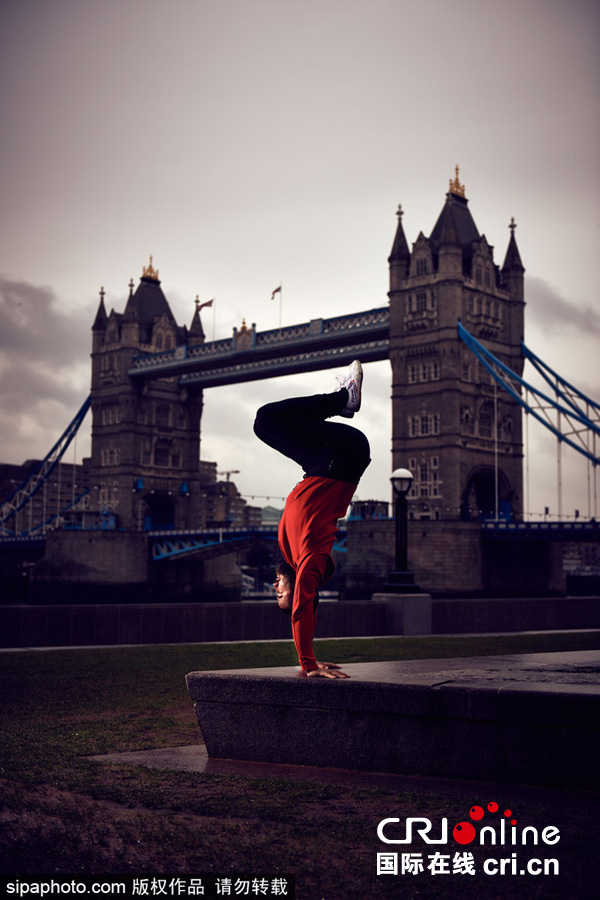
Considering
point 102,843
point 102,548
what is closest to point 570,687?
point 102,843

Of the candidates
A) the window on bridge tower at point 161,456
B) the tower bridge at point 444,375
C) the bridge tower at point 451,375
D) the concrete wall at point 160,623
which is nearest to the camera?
the concrete wall at point 160,623

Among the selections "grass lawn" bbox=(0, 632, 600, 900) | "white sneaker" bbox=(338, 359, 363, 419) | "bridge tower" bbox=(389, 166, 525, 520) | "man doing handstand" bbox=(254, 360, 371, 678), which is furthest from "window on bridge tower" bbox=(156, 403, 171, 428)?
"man doing handstand" bbox=(254, 360, 371, 678)

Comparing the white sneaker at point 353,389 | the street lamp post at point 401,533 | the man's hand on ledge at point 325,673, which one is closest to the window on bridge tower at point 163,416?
the street lamp post at point 401,533

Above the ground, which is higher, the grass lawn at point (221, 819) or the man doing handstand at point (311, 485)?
the man doing handstand at point (311, 485)

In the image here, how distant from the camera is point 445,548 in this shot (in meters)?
48.9

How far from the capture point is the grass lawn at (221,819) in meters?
3.79

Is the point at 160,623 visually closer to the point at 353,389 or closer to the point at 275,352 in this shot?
the point at 353,389

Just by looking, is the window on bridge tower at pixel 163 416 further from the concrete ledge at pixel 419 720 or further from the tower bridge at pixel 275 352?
the concrete ledge at pixel 419 720

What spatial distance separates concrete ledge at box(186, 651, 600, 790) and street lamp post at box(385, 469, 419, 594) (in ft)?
37.2

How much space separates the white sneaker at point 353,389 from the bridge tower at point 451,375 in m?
46.2

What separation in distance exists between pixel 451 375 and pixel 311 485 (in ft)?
159

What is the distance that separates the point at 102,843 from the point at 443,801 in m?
1.66

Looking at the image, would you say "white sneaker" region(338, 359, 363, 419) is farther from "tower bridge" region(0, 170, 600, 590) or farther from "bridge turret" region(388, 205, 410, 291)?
"bridge turret" region(388, 205, 410, 291)

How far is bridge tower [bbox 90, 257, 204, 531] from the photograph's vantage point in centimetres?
7194
